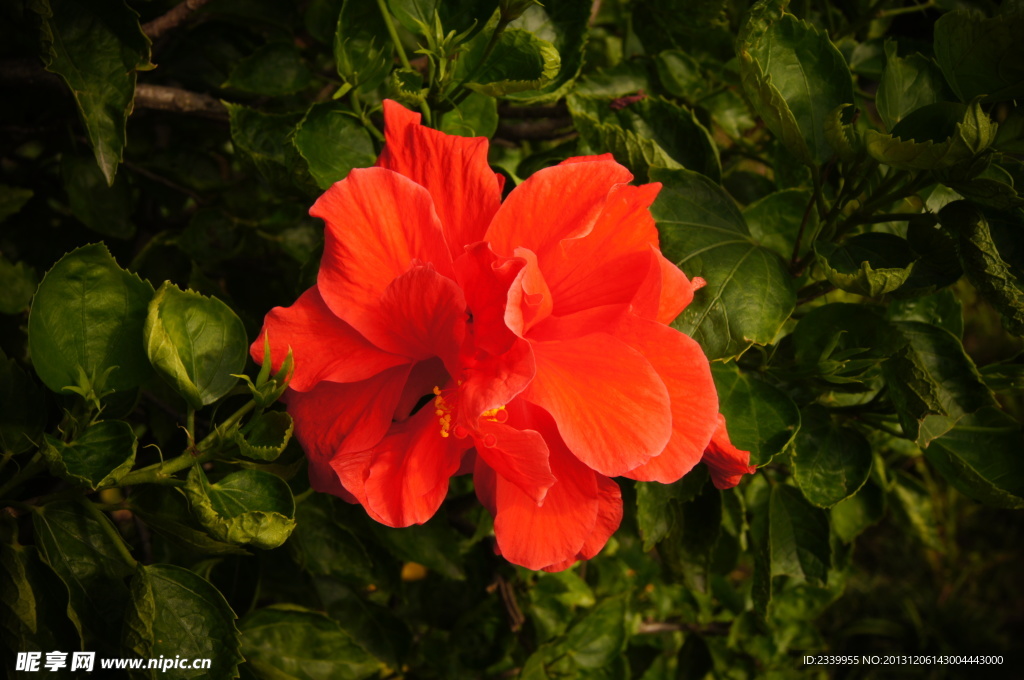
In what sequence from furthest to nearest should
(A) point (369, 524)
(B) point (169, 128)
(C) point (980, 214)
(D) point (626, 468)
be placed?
(B) point (169, 128)
(A) point (369, 524)
(C) point (980, 214)
(D) point (626, 468)

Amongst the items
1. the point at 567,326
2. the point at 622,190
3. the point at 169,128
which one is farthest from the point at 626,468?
the point at 169,128

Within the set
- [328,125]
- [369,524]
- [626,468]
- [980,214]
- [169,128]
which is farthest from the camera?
[169,128]

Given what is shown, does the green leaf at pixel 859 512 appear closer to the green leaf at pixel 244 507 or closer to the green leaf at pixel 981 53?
the green leaf at pixel 981 53

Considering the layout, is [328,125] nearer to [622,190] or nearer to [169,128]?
[622,190]

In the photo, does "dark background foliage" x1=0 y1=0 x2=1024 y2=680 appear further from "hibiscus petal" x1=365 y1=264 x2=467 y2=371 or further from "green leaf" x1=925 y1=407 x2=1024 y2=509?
"hibiscus petal" x1=365 y1=264 x2=467 y2=371

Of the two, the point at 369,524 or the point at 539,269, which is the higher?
the point at 539,269

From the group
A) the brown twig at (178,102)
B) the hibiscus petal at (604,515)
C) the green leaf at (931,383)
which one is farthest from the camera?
the brown twig at (178,102)

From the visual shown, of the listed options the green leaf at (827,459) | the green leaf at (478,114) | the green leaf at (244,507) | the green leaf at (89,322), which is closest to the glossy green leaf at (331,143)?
the green leaf at (478,114)
